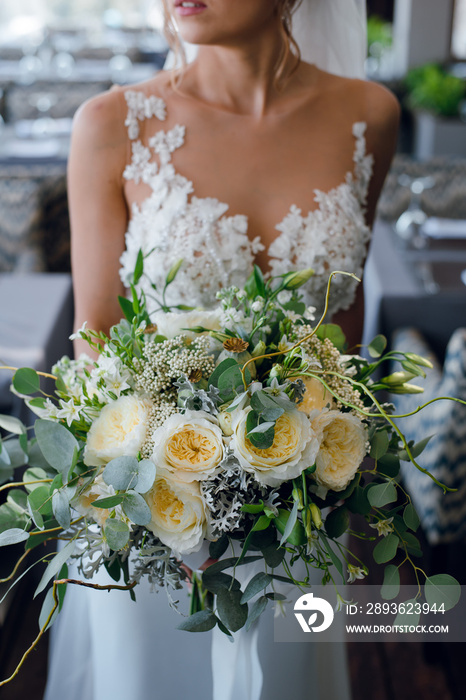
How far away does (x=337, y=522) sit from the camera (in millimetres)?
839

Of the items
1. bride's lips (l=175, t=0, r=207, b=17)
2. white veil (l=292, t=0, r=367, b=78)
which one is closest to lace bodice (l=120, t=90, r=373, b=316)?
bride's lips (l=175, t=0, r=207, b=17)

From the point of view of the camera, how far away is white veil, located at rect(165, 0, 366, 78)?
168cm

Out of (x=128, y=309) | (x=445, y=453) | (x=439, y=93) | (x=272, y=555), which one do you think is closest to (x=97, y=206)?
(x=128, y=309)

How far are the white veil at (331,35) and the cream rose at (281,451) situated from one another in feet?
3.79

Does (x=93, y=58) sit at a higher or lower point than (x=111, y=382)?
lower

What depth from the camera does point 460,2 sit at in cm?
841

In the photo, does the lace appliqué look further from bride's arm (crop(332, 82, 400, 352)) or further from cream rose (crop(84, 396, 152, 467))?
cream rose (crop(84, 396, 152, 467))

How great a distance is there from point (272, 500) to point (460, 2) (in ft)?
30.3

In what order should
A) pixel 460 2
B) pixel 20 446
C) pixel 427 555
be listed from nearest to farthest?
pixel 20 446 → pixel 427 555 → pixel 460 2

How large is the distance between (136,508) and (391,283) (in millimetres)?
2278

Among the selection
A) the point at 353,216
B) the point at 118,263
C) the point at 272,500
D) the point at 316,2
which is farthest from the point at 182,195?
the point at 272,500

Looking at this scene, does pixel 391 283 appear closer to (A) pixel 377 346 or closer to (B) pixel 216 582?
(A) pixel 377 346

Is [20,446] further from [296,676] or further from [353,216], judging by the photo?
[353,216]

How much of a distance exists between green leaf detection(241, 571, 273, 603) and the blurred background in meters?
1.22
